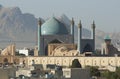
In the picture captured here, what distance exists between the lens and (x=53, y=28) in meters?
89.8

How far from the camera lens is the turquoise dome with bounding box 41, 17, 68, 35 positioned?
88500 millimetres

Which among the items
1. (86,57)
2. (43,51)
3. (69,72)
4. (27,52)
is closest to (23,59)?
(43,51)

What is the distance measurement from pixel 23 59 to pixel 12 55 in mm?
4715

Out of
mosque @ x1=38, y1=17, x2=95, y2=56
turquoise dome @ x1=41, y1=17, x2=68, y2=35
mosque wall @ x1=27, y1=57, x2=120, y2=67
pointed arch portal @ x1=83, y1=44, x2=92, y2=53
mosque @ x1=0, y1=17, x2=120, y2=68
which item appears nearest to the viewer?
mosque wall @ x1=27, y1=57, x2=120, y2=67

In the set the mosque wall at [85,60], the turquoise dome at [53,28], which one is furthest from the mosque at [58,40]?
the mosque wall at [85,60]

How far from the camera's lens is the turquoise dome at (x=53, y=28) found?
88.5m

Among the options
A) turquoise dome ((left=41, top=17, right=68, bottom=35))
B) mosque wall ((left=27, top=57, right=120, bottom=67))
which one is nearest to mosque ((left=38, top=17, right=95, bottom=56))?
turquoise dome ((left=41, top=17, right=68, bottom=35))

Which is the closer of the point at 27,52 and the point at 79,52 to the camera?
the point at 79,52

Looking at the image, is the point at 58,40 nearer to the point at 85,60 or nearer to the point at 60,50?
the point at 60,50

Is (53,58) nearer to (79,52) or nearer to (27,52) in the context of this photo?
(79,52)

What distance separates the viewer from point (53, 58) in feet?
274

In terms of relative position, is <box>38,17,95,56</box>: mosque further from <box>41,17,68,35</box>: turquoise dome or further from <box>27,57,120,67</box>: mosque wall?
<box>27,57,120,67</box>: mosque wall

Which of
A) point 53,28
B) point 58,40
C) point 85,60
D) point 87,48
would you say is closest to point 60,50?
point 58,40

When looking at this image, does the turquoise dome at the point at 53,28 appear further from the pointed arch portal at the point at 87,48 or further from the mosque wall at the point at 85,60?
the mosque wall at the point at 85,60
